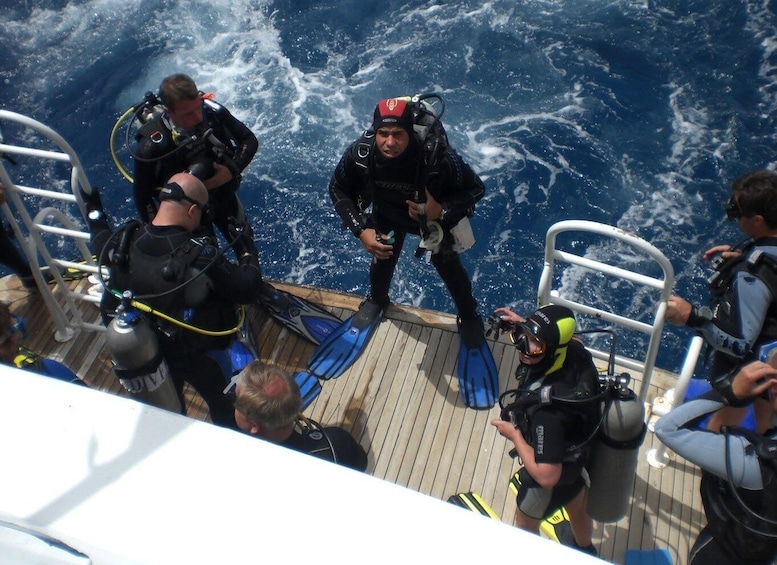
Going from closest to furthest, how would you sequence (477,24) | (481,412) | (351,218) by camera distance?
(351,218), (481,412), (477,24)

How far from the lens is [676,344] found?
6613 millimetres

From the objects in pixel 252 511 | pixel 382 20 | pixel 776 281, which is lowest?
pixel 382 20

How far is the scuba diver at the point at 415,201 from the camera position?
3.84m

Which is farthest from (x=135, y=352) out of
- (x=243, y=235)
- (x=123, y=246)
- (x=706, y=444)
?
(x=706, y=444)

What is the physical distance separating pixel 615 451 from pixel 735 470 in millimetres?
542

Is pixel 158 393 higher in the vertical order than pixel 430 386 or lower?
higher

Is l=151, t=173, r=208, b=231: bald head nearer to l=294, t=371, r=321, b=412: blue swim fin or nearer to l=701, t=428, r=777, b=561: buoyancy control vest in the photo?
l=294, t=371, r=321, b=412: blue swim fin

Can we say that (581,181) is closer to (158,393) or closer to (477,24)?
(477,24)

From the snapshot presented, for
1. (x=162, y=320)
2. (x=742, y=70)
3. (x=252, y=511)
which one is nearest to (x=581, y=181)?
(x=742, y=70)

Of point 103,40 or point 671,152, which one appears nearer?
point 671,152

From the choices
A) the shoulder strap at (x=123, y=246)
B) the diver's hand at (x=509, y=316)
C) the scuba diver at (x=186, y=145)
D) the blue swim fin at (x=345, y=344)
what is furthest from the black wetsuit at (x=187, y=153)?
the diver's hand at (x=509, y=316)

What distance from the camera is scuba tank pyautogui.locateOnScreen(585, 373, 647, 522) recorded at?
3021 millimetres

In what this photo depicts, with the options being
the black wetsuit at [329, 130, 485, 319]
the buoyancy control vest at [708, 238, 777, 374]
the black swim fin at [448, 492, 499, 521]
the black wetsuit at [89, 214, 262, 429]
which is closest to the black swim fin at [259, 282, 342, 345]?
the black wetsuit at [329, 130, 485, 319]

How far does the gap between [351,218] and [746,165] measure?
5637 mm
